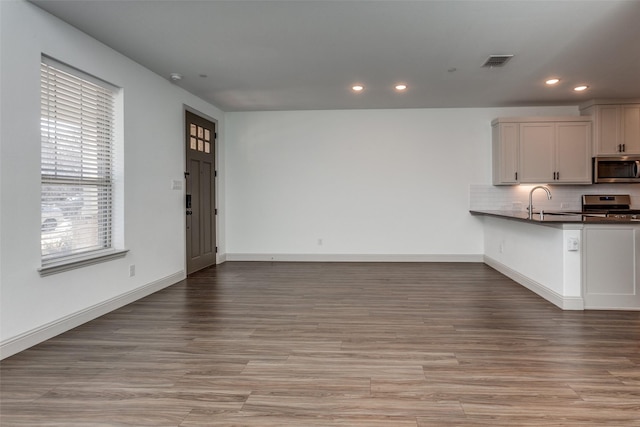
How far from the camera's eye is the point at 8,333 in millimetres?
2846

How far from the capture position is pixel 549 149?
20.7ft

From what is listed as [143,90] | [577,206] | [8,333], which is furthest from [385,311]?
[577,206]

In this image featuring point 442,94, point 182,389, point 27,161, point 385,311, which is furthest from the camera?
point 442,94

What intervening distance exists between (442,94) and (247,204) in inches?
149

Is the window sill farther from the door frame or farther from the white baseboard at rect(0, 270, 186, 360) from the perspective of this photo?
the door frame

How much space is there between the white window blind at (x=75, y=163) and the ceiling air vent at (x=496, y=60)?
4.09m

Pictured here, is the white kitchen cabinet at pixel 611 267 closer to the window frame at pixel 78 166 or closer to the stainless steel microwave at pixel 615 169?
the stainless steel microwave at pixel 615 169

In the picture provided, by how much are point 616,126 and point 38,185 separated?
25.0 feet

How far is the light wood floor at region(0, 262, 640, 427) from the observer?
2.04m

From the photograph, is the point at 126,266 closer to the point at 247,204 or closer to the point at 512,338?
the point at 247,204

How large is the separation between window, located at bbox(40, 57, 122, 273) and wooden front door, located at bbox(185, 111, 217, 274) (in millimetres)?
1662

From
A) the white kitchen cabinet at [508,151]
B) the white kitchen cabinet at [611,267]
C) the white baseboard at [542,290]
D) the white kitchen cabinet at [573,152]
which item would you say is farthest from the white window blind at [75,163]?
the white kitchen cabinet at [573,152]

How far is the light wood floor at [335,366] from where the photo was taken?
6.71 ft

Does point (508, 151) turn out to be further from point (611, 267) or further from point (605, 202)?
point (611, 267)
